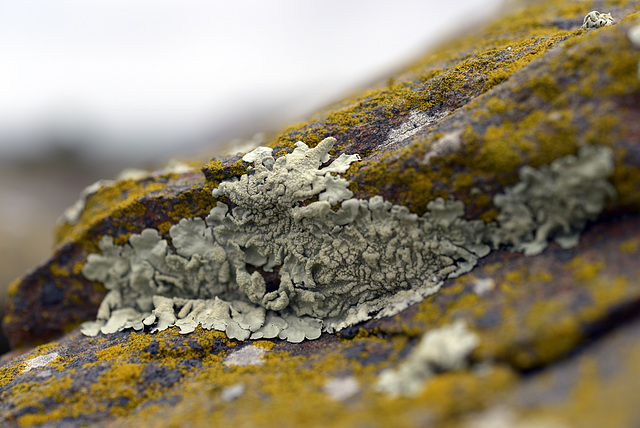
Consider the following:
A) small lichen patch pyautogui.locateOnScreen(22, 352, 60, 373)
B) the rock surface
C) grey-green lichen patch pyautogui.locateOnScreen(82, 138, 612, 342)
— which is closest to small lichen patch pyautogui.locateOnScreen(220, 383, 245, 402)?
the rock surface

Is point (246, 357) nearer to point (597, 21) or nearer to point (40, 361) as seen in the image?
point (40, 361)

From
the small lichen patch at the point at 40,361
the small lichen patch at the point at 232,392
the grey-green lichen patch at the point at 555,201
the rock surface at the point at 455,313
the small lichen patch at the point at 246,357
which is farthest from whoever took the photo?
the small lichen patch at the point at 40,361

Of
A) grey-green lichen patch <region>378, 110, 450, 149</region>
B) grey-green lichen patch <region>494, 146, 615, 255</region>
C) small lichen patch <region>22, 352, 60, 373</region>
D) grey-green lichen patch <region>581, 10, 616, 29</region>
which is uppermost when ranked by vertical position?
grey-green lichen patch <region>581, 10, 616, 29</region>

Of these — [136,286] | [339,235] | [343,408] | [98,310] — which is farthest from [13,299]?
[343,408]

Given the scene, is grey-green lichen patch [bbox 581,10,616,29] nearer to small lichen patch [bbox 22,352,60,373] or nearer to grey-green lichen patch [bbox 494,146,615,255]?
grey-green lichen patch [bbox 494,146,615,255]

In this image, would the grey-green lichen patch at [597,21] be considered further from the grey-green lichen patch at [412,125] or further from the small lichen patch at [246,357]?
the small lichen patch at [246,357]

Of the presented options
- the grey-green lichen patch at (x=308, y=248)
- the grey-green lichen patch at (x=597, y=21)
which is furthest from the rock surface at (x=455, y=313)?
the grey-green lichen patch at (x=597, y=21)

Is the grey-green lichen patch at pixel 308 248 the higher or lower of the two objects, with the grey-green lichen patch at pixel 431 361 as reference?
higher
